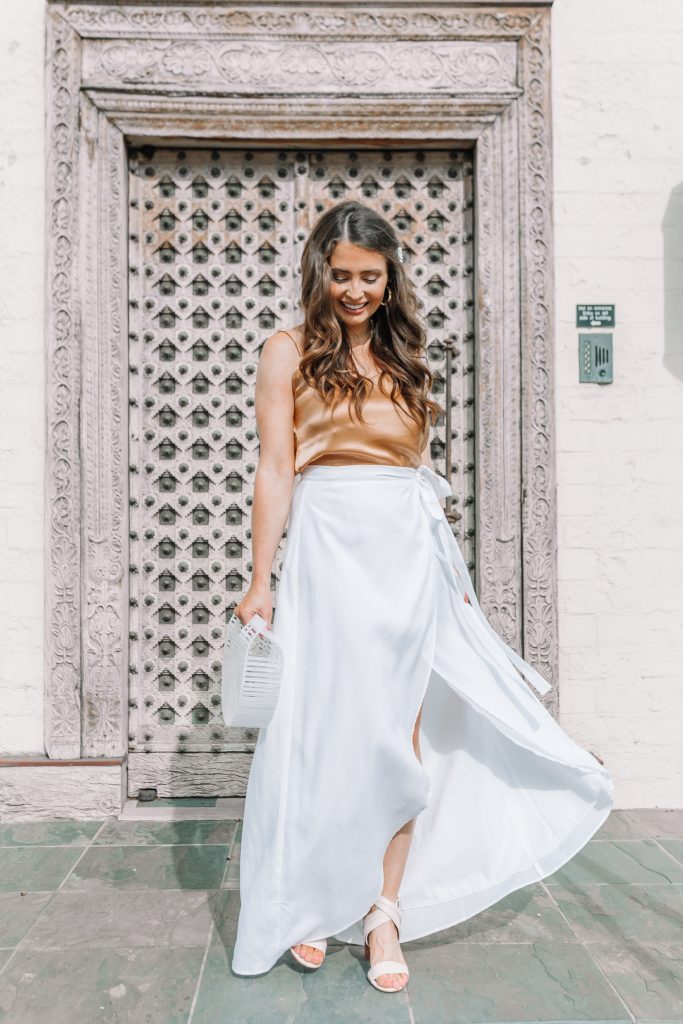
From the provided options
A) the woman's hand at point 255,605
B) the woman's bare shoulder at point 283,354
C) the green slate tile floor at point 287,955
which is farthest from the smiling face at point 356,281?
the green slate tile floor at point 287,955

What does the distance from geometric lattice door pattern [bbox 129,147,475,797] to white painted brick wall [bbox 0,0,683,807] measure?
0.49m

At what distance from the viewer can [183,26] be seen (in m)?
3.93

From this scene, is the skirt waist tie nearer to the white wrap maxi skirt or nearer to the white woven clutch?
the white wrap maxi skirt

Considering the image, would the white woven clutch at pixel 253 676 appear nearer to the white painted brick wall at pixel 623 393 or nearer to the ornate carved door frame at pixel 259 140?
the ornate carved door frame at pixel 259 140

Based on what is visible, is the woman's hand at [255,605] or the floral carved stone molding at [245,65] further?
the floral carved stone molding at [245,65]

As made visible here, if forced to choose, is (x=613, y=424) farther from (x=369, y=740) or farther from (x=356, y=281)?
(x=369, y=740)

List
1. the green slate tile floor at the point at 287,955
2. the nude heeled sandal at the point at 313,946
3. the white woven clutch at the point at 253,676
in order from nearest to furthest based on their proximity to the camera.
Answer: the white woven clutch at the point at 253,676
the green slate tile floor at the point at 287,955
the nude heeled sandal at the point at 313,946

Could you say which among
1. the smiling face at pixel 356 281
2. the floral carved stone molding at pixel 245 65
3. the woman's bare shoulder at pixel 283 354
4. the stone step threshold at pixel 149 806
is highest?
the floral carved stone molding at pixel 245 65

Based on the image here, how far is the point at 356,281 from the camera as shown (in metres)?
2.39

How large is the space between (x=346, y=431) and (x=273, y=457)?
9.2 inches

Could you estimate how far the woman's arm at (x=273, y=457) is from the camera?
2387 mm

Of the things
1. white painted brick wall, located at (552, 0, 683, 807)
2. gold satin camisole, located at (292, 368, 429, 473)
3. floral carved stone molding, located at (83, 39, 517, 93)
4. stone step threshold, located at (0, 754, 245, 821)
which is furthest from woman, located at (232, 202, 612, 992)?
floral carved stone molding, located at (83, 39, 517, 93)

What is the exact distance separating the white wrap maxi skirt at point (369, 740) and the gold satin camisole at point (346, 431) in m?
0.05

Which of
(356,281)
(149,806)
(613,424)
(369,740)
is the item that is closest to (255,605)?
(369,740)
